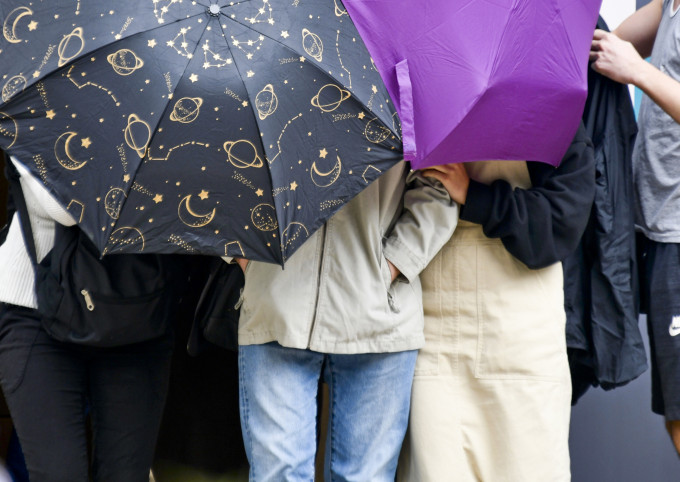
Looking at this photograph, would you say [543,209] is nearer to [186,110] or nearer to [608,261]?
[608,261]

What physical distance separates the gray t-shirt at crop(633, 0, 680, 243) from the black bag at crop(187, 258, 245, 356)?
142 centimetres

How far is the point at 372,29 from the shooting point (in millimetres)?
2402

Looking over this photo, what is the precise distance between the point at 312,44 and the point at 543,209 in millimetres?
891

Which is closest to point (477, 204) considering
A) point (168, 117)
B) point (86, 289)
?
point (168, 117)

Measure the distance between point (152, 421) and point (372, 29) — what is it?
1492 millimetres

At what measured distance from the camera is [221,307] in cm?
282

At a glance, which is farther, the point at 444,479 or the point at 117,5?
the point at 444,479

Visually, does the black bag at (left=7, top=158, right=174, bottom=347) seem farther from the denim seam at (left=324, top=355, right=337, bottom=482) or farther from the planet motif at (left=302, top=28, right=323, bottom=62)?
the planet motif at (left=302, top=28, right=323, bottom=62)

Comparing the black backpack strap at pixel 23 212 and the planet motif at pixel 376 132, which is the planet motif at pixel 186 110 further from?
the black backpack strap at pixel 23 212

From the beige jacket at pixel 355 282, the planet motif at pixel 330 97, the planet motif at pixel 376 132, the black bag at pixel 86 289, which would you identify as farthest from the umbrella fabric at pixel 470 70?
the black bag at pixel 86 289

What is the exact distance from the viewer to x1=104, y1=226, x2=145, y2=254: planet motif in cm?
214

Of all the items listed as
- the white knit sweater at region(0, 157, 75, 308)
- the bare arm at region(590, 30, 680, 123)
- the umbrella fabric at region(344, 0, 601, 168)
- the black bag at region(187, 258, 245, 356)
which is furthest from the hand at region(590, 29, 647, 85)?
the white knit sweater at region(0, 157, 75, 308)

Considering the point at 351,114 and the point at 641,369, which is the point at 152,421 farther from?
the point at 641,369

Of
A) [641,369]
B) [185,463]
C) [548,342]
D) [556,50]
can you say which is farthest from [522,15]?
[185,463]
